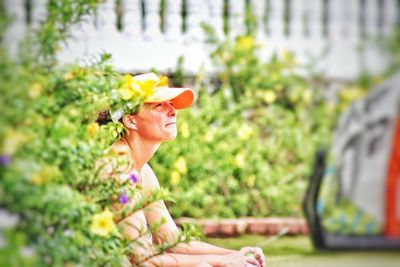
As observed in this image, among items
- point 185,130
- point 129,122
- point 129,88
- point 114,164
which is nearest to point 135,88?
point 129,88

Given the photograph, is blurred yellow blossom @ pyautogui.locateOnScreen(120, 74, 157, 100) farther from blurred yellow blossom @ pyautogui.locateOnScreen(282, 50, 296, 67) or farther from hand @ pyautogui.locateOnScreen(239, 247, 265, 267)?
blurred yellow blossom @ pyautogui.locateOnScreen(282, 50, 296, 67)

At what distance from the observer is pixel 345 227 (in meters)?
4.43

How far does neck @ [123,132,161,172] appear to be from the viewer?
2.79 metres

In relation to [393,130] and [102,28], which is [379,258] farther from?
[102,28]

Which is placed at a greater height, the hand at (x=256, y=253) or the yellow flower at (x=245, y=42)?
the yellow flower at (x=245, y=42)

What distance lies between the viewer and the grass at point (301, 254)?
138 inches

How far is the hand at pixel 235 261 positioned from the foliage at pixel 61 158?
0.71 feet

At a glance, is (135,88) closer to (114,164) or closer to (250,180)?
(114,164)

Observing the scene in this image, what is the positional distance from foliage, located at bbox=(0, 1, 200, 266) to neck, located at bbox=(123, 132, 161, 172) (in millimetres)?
44

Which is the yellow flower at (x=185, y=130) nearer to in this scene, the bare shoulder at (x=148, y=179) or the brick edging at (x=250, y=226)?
the brick edging at (x=250, y=226)

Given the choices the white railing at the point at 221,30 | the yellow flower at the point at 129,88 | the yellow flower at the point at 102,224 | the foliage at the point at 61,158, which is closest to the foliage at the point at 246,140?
the white railing at the point at 221,30

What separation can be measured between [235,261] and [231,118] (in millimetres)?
1113

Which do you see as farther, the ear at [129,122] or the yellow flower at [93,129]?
the ear at [129,122]

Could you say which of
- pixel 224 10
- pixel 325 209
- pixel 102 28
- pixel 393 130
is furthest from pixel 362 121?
pixel 102 28
